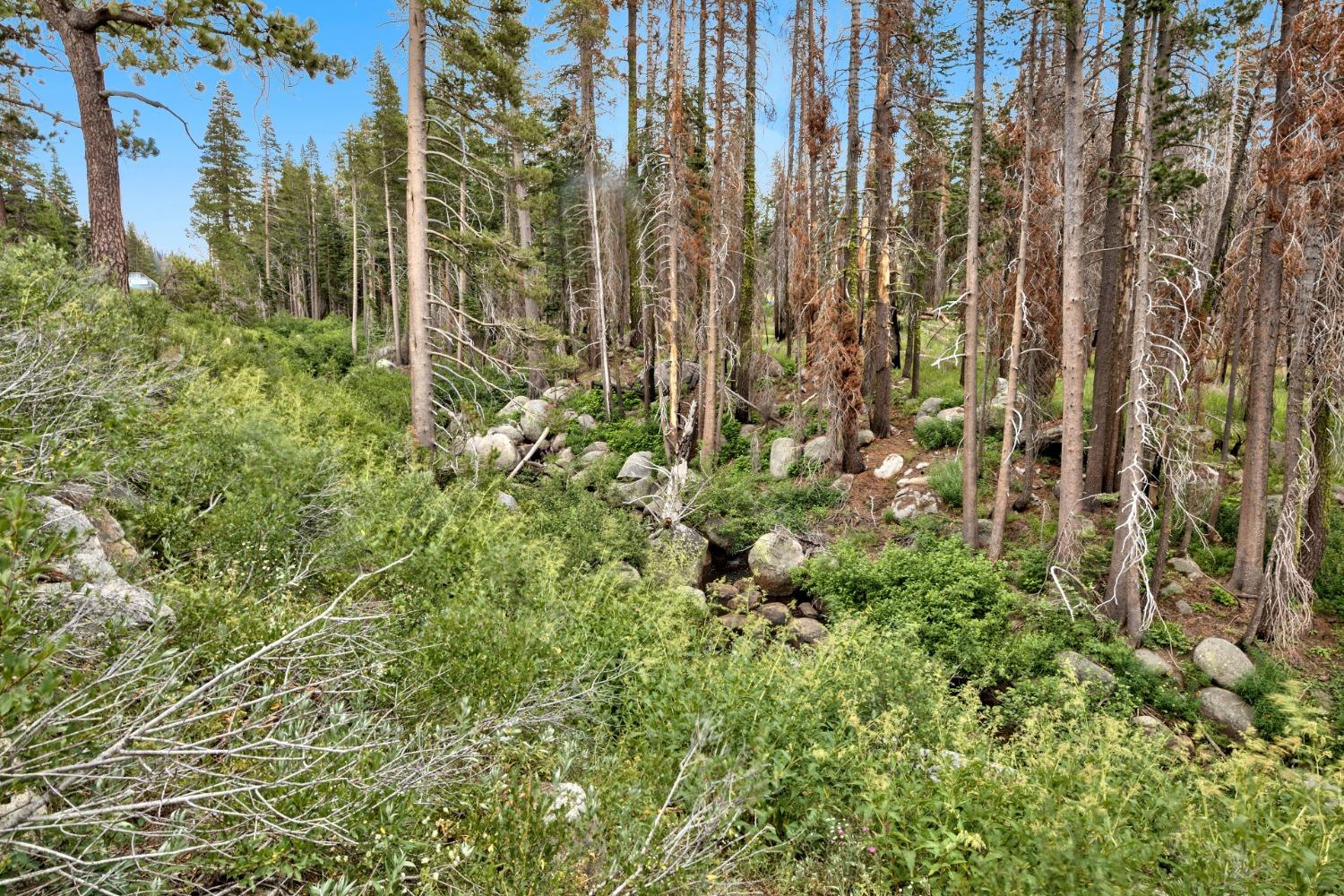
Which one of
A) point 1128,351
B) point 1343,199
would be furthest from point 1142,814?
point 1128,351

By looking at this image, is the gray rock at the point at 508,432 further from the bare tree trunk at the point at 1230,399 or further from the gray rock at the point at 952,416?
the bare tree trunk at the point at 1230,399

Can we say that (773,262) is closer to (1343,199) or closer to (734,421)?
(734,421)

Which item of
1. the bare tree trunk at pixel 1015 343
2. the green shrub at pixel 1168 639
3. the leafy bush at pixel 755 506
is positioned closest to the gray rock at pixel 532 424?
the leafy bush at pixel 755 506

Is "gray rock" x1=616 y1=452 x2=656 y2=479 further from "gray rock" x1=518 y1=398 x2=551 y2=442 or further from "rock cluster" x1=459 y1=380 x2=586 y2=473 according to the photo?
"gray rock" x1=518 y1=398 x2=551 y2=442

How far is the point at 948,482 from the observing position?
39.2 ft

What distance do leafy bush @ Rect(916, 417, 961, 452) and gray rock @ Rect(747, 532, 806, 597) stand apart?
14.7 ft

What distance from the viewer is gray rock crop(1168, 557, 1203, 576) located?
9.45 m

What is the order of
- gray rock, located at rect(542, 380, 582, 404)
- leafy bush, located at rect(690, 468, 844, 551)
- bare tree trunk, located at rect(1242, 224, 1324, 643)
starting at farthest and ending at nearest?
gray rock, located at rect(542, 380, 582, 404), leafy bush, located at rect(690, 468, 844, 551), bare tree trunk, located at rect(1242, 224, 1324, 643)

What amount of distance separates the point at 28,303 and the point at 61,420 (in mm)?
3137

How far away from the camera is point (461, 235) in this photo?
1048cm

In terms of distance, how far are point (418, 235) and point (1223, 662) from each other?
13016 mm

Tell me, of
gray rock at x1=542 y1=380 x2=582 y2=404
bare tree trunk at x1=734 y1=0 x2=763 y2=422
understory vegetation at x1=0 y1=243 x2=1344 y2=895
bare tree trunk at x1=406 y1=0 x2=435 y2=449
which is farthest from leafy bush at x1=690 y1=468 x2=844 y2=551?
gray rock at x1=542 y1=380 x2=582 y2=404

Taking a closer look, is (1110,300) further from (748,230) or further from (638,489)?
(638,489)

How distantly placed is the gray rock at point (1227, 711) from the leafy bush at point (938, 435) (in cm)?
703
